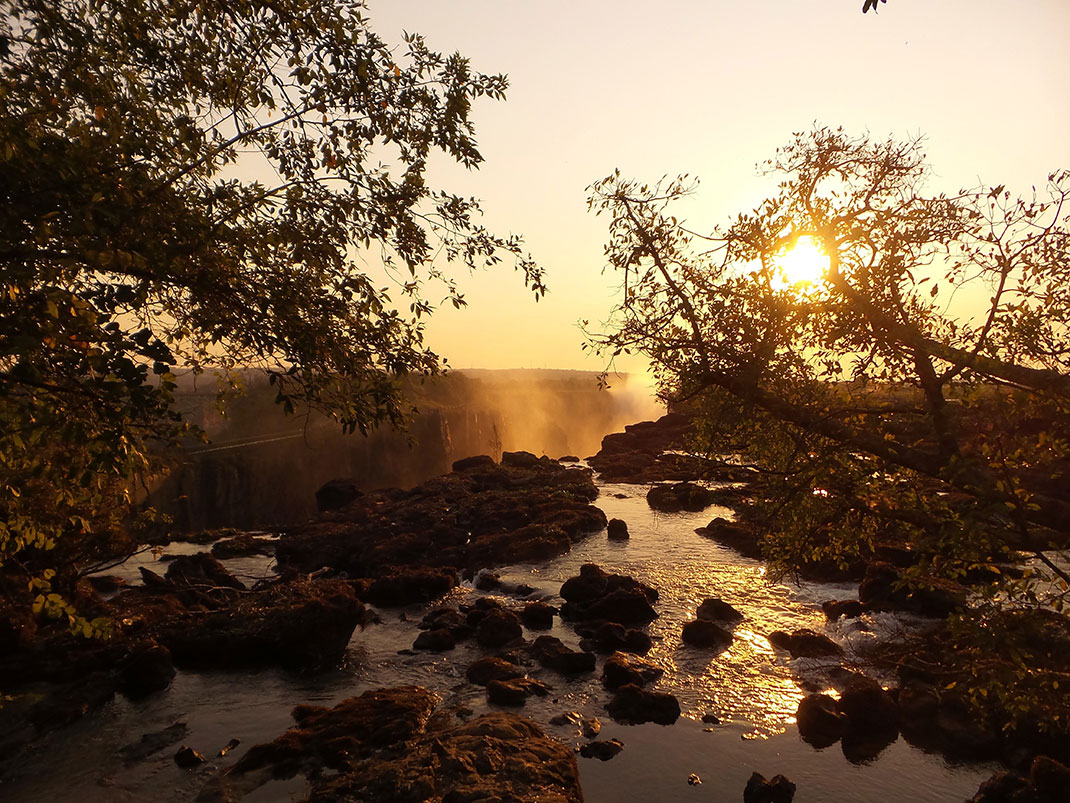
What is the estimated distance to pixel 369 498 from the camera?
42344 mm

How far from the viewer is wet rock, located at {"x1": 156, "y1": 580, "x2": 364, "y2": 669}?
17.1 meters

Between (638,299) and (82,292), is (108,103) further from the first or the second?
(638,299)

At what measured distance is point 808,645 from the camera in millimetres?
17391

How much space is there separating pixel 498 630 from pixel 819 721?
8782 millimetres

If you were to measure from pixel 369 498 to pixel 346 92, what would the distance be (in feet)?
123

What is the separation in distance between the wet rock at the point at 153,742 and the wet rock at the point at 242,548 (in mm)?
20120

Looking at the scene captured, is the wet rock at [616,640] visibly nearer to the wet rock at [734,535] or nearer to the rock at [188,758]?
the rock at [188,758]

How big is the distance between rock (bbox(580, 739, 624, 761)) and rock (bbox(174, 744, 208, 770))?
23.9ft

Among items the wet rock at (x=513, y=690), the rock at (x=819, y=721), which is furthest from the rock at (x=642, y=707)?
the rock at (x=819, y=721)

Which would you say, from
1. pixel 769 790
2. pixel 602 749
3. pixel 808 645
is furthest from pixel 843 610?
pixel 602 749

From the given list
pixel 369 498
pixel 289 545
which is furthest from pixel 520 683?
pixel 369 498

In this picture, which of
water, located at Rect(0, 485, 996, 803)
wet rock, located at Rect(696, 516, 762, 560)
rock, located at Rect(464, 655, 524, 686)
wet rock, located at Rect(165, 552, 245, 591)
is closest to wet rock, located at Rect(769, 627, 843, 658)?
water, located at Rect(0, 485, 996, 803)

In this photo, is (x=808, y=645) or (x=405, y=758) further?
(x=808, y=645)

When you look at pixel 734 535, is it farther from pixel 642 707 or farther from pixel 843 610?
pixel 642 707
